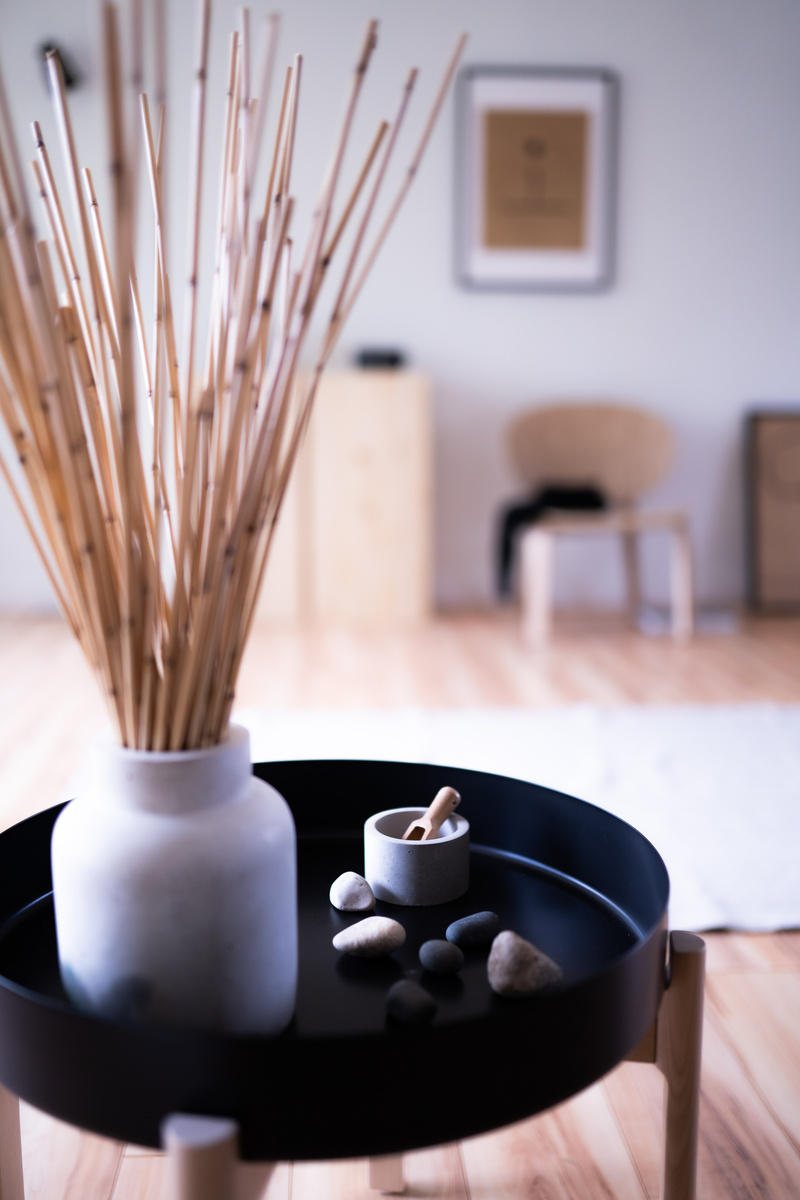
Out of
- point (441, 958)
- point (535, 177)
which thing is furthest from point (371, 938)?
point (535, 177)

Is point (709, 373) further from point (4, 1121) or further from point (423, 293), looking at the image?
point (4, 1121)

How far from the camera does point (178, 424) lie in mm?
628

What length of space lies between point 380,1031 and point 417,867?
0.20m

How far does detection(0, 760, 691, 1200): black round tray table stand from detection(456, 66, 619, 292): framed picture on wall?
345 centimetres

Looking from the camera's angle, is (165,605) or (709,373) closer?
(165,605)

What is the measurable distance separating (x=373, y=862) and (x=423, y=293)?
3.47 metres

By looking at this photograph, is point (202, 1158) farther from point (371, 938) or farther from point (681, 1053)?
point (681, 1053)

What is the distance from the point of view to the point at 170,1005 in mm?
591

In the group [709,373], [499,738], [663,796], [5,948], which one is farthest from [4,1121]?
[709,373]

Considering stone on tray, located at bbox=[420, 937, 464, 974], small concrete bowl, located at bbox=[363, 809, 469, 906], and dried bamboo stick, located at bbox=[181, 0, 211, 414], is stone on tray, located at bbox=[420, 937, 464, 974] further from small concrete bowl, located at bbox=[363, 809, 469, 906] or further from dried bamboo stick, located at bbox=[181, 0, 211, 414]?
dried bamboo stick, located at bbox=[181, 0, 211, 414]

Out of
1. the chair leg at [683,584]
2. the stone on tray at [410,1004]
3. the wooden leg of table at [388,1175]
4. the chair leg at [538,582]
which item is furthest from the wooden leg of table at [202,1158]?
the chair leg at [683,584]

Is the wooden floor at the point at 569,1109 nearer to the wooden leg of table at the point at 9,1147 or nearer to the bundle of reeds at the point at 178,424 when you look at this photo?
the wooden leg of table at the point at 9,1147

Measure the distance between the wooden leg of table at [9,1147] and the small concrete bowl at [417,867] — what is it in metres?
0.31

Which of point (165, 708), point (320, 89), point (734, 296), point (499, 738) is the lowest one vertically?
point (499, 738)
